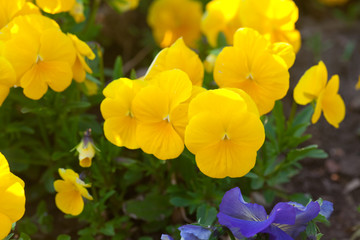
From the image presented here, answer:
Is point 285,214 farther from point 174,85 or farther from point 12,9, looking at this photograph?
point 12,9

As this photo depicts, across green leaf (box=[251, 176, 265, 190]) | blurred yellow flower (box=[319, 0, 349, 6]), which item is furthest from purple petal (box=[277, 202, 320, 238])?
blurred yellow flower (box=[319, 0, 349, 6])

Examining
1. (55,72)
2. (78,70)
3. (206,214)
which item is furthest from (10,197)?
(206,214)

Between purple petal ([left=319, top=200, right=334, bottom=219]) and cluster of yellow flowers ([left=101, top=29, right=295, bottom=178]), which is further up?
cluster of yellow flowers ([left=101, top=29, right=295, bottom=178])

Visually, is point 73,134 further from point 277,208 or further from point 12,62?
point 277,208

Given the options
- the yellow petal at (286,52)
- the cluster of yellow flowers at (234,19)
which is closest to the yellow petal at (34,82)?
the cluster of yellow flowers at (234,19)

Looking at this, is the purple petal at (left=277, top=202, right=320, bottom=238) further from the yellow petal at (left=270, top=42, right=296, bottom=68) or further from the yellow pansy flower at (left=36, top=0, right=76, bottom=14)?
the yellow pansy flower at (left=36, top=0, right=76, bottom=14)

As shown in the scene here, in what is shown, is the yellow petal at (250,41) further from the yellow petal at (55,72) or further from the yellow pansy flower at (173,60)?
the yellow petal at (55,72)
